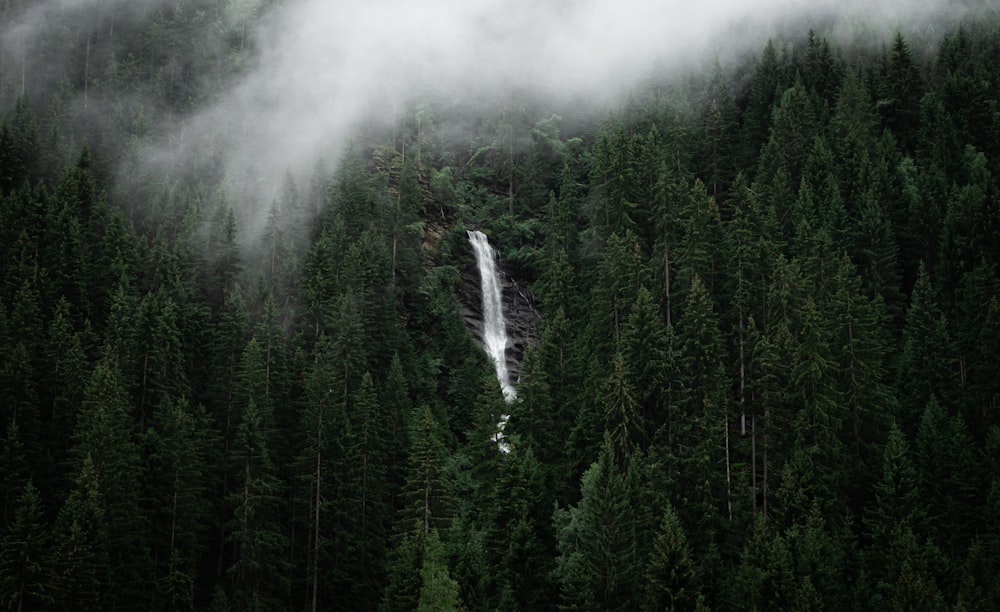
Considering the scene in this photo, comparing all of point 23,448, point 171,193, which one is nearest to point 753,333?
point 23,448

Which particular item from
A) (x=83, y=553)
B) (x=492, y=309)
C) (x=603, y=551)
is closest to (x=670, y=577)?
(x=603, y=551)

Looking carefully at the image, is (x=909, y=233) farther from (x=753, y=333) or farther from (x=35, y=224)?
(x=35, y=224)

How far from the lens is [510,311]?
4067 inches

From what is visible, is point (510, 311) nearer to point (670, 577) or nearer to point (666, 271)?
point (666, 271)

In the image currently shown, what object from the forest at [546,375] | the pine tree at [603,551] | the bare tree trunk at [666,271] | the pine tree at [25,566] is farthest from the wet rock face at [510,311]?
the pine tree at [25,566]

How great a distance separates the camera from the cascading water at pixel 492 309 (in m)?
96.0

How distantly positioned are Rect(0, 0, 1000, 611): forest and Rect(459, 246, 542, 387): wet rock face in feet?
8.04

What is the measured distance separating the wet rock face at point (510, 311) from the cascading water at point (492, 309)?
50 cm

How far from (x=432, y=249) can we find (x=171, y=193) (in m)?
30.1

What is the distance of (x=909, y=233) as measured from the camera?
87438mm

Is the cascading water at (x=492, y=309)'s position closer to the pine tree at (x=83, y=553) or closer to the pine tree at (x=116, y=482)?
the pine tree at (x=116, y=482)

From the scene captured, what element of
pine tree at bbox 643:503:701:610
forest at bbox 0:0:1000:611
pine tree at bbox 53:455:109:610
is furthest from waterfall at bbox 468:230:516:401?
pine tree at bbox 53:455:109:610

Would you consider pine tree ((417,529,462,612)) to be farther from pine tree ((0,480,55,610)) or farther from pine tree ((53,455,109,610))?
pine tree ((0,480,55,610))

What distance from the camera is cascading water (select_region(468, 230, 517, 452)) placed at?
96000 millimetres
